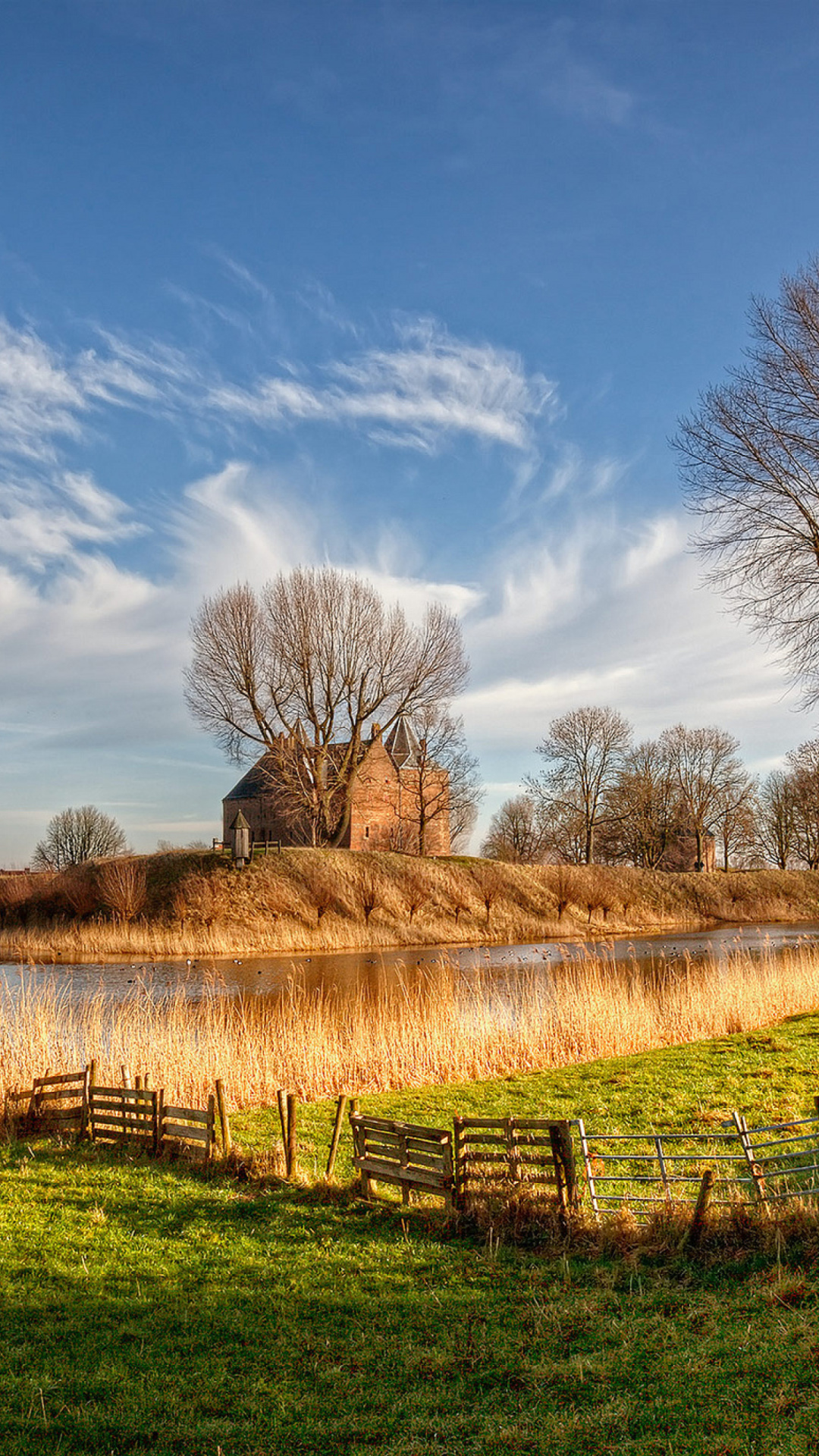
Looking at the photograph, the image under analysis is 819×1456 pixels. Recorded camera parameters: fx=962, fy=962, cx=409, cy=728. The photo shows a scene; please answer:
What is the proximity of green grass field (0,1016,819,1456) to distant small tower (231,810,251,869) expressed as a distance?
2684cm

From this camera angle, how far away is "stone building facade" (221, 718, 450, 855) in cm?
4812

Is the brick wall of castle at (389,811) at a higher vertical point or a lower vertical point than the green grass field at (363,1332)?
higher

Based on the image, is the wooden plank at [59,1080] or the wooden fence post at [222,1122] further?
the wooden plank at [59,1080]

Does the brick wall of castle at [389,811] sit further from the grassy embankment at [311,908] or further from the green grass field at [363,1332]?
the green grass field at [363,1332]

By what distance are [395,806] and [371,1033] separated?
35815 mm

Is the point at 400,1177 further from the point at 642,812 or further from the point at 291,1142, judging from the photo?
the point at 642,812

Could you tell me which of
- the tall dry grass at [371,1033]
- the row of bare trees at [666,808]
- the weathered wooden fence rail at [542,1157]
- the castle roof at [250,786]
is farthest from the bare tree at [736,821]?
the weathered wooden fence rail at [542,1157]

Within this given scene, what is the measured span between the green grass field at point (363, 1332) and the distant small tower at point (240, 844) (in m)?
26.8

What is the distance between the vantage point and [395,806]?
4966cm

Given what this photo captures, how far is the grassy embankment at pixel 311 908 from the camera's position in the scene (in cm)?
3008

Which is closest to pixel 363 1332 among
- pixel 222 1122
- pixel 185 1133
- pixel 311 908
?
pixel 222 1122

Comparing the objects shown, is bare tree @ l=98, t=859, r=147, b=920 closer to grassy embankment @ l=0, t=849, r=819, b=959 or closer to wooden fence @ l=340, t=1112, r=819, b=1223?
grassy embankment @ l=0, t=849, r=819, b=959

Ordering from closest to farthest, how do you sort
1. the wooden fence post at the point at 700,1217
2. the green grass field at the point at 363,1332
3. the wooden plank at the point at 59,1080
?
the green grass field at the point at 363,1332 < the wooden fence post at the point at 700,1217 < the wooden plank at the point at 59,1080

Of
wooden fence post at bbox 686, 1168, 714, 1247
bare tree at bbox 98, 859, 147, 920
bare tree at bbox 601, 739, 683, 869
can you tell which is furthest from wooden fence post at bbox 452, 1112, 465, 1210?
bare tree at bbox 601, 739, 683, 869
